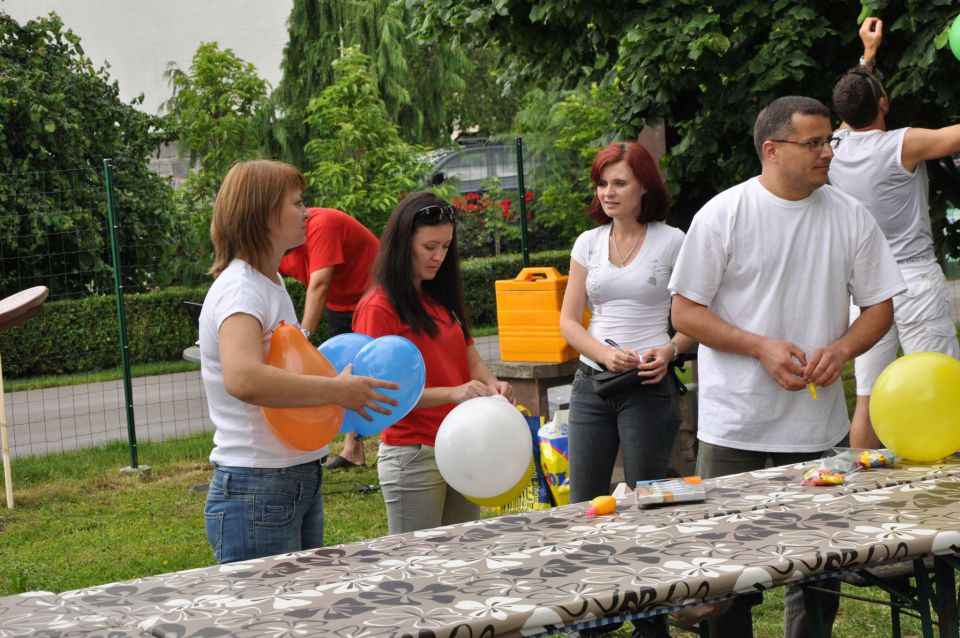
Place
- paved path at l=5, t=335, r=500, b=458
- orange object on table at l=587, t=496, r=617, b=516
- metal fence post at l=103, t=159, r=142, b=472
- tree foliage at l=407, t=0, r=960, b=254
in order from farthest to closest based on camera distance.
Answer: paved path at l=5, t=335, r=500, b=458
metal fence post at l=103, t=159, r=142, b=472
tree foliage at l=407, t=0, r=960, b=254
orange object on table at l=587, t=496, r=617, b=516

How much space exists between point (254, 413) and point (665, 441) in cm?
181

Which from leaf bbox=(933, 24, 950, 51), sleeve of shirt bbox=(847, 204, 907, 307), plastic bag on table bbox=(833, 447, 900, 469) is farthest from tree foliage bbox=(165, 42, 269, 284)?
plastic bag on table bbox=(833, 447, 900, 469)

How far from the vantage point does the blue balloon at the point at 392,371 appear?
3180 mm

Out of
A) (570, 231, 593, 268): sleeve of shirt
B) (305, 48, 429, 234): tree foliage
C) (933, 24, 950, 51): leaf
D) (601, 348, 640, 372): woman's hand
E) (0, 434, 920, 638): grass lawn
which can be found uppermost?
(305, 48, 429, 234): tree foliage

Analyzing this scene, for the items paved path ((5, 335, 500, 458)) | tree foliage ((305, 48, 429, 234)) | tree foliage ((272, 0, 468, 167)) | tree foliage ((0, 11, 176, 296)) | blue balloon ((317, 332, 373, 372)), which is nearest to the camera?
blue balloon ((317, 332, 373, 372))

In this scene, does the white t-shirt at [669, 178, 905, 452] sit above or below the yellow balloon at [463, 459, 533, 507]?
above

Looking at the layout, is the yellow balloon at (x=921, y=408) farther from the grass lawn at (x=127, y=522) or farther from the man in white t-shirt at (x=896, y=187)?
the man in white t-shirt at (x=896, y=187)

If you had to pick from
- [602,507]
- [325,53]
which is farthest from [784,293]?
[325,53]

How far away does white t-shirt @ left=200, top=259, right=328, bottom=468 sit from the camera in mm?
2889

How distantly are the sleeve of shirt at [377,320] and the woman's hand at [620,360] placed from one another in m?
0.92

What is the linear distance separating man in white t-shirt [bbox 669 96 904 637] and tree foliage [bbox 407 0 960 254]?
2.66 m

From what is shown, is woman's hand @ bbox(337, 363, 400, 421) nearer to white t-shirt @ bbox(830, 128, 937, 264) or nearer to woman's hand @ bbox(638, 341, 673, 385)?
woman's hand @ bbox(638, 341, 673, 385)

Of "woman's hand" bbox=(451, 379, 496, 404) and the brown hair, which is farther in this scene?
"woman's hand" bbox=(451, 379, 496, 404)

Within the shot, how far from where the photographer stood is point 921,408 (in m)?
3.14
